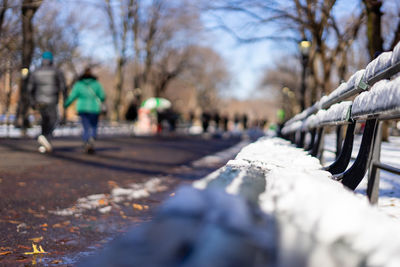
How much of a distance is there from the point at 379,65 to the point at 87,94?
349 inches

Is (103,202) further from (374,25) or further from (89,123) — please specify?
(374,25)

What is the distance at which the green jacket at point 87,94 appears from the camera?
34.9 feet

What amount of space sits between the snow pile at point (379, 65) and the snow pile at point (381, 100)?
11 cm

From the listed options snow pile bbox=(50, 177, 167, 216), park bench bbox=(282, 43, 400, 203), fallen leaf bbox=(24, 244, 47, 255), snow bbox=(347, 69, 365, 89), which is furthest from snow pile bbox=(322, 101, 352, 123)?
snow pile bbox=(50, 177, 167, 216)

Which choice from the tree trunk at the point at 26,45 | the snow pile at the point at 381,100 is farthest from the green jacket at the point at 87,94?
the tree trunk at the point at 26,45

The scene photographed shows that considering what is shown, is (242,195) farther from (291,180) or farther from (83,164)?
(83,164)

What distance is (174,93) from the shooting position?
7294 centimetres

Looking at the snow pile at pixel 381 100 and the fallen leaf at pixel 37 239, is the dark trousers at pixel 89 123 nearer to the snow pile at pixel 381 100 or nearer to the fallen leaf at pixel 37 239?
the fallen leaf at pixel 37 239

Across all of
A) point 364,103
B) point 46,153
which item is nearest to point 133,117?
point 46,153

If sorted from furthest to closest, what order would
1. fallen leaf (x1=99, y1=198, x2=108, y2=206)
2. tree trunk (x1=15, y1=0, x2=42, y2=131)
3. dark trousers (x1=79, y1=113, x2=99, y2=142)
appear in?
tree trunk (x1=15, y1=0, x2=42, y2=131), dark trousers (x1=79, y1=113, x2=99, y2=142), fallen leaf (x1=99, y1=198, x2=108, y2=206)

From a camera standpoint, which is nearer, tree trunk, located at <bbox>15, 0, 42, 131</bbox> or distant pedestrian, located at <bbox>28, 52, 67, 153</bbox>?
distant pedestrian, located at <bbox>28, 52, 67, 153</bbox>

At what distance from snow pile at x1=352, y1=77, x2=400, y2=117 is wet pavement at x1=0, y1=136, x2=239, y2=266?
87 cm

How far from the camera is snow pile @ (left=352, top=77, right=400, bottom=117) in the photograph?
5.87ft

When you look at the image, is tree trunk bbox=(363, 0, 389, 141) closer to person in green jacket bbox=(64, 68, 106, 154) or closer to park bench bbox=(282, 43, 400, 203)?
person in green jacket bbox=(64, 68, 106, 154)
